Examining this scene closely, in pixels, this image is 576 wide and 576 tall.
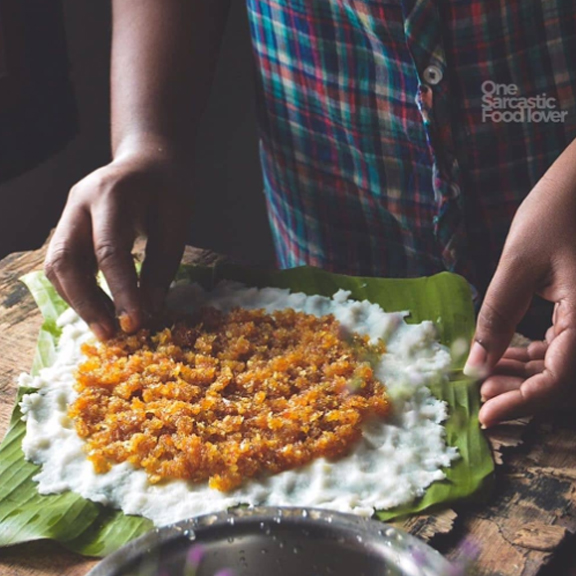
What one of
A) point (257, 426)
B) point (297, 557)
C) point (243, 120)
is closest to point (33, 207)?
point (243, 120)

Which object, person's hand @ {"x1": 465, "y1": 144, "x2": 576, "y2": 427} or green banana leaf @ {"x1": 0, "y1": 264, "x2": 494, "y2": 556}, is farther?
person's hand @ {"x1": 465, "y1": 144, "x2": 576, "y2": 427}

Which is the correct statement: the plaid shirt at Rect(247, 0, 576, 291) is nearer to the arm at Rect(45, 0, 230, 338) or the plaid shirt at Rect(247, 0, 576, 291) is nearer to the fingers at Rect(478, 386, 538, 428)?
the arm at Rect(45, 0, 230, 338)

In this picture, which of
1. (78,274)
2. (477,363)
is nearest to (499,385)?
(477,363)

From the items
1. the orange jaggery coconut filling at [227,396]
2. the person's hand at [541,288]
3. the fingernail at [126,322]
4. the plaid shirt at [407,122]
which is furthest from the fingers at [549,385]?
the fingernail at [126,322]

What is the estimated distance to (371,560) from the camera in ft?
3.36

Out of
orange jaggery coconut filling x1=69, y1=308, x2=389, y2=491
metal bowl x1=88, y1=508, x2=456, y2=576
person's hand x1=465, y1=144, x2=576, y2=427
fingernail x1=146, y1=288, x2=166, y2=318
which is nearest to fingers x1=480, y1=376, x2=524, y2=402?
person's hand x1=465, y1=144, x2=576, y2=427

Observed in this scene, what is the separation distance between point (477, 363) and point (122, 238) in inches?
28.1

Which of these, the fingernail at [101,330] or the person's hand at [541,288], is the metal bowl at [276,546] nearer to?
the person's hand at [541,288]

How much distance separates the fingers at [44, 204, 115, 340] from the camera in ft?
5.50

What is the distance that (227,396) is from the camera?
1.52m

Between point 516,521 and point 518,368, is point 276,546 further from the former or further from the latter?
point 518,368

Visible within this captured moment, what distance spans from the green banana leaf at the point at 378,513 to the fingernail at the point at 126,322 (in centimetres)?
15

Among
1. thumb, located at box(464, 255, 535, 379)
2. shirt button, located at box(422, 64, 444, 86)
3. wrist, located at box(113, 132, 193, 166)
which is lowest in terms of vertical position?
thumb, located at box(464, 255, 535, 379)

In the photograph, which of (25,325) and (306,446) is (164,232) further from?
(306,446)
